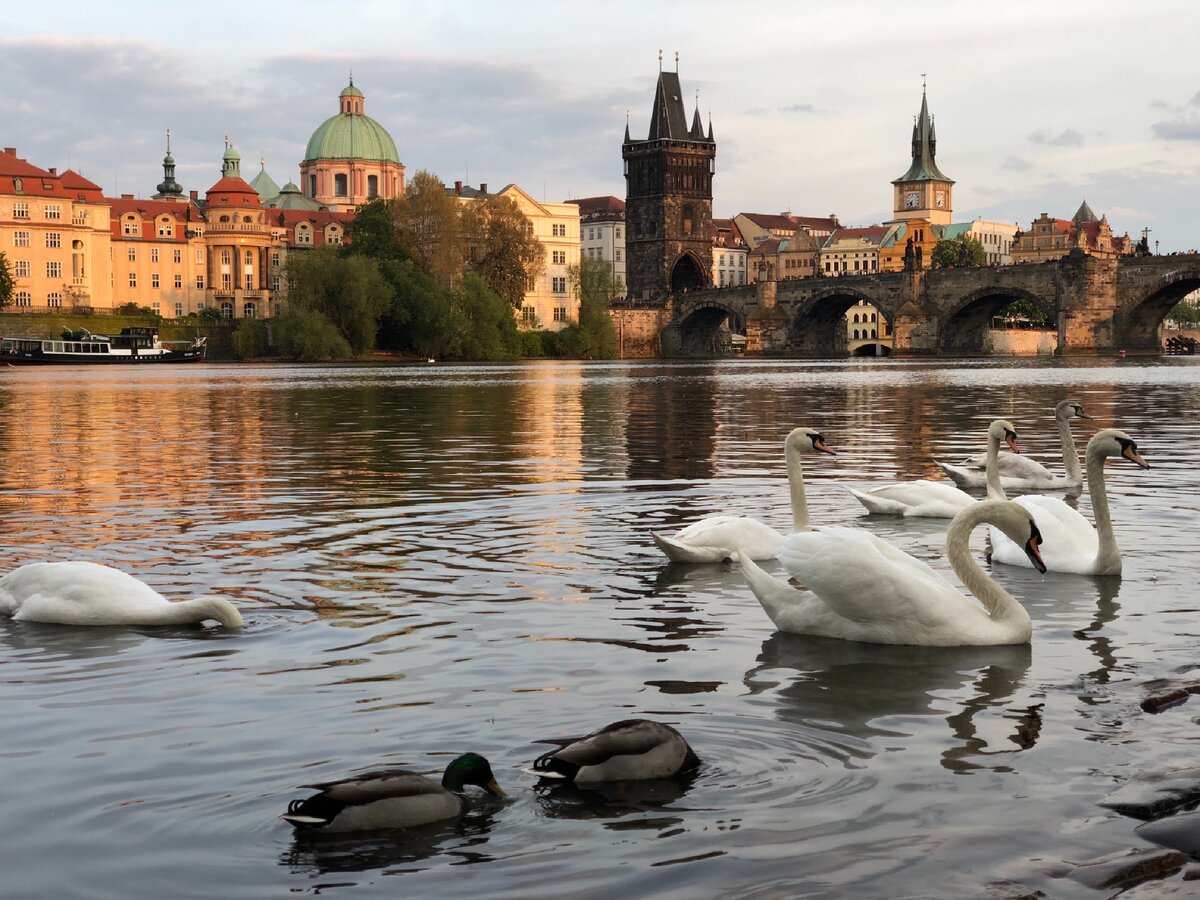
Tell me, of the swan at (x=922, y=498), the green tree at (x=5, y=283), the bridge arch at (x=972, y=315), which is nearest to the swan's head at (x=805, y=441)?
the swan at (x=922, y=498)

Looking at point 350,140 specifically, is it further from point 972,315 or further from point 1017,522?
point 1017,522

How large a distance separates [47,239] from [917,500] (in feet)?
364

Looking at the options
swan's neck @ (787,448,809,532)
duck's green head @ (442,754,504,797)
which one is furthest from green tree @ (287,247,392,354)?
duck's green head @ (442,754,504,797)

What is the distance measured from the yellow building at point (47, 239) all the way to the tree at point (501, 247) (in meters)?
38.4

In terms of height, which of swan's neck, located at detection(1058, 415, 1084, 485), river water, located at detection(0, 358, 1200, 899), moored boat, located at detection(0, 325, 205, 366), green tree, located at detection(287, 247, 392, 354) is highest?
green tree, located at detection(287, 247, 392, 354)

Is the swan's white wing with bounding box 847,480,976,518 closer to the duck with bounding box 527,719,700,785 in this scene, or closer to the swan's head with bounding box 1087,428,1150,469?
the swan's head with bounding box 1087,428,1150,469

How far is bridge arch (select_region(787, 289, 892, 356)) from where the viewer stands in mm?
121062

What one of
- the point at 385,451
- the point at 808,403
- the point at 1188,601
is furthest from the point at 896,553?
the point at 808,403

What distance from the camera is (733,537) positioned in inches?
396

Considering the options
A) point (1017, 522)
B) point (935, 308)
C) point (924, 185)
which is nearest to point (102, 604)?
point (1017, 522)

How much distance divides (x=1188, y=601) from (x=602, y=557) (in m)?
3.87

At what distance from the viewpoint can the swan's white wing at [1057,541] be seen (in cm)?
963

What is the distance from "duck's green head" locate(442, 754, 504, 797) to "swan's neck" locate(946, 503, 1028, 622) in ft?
10.7

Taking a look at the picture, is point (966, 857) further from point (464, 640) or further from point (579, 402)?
point (579, 402)
